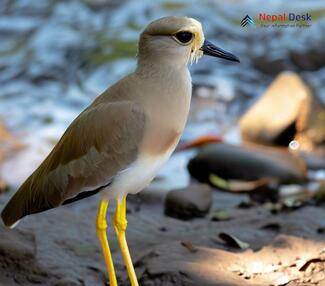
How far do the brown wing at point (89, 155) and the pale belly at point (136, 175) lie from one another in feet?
0.09

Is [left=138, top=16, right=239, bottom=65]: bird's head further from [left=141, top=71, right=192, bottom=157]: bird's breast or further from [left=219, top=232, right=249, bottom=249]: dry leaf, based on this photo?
[left=219, top=232, right=249, bottom=249]: dry leaf

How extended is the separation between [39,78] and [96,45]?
3.46 feet

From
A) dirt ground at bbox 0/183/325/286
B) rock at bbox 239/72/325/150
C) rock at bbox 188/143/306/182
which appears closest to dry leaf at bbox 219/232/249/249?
dirt ground at bbox 0/183/325/286

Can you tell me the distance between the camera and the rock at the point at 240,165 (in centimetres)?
582

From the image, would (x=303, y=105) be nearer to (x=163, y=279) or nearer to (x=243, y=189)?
(x=243, y=189)

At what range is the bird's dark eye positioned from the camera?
8.62 ft

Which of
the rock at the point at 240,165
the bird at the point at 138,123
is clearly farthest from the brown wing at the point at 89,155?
→ the rock at the point at 240,165

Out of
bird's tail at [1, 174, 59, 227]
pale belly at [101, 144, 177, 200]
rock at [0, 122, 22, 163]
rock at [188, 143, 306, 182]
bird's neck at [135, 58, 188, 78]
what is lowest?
rock at [0, 122, 22, 163]

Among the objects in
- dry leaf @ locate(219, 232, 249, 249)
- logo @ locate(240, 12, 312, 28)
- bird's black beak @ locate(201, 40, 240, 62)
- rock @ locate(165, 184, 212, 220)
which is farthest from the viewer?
logo @ locate(240, 12, 312, 28)

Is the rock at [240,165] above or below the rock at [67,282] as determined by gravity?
below

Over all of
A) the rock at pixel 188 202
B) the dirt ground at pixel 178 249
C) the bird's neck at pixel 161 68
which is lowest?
the rock at pixel 188 202

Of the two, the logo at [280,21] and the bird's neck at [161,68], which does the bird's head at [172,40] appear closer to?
the bird's neck at [161,68]

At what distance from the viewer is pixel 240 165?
19.2 ft

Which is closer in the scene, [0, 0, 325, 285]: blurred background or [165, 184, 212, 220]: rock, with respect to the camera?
[0, 0, 325, 285]: blurred background
